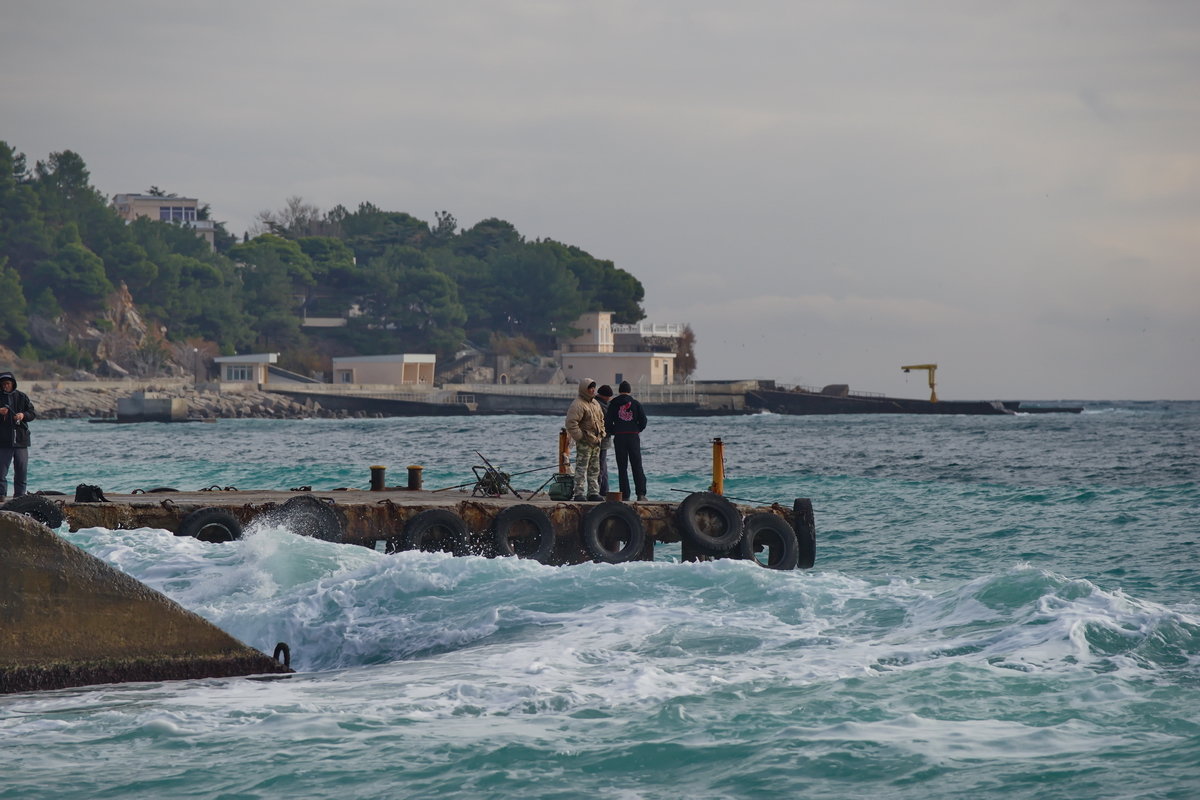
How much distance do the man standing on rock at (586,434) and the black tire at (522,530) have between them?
4.31 feet

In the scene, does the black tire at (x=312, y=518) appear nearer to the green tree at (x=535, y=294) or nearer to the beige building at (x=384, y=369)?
the beige building at (x=384, y=369)

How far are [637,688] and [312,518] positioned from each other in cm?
731

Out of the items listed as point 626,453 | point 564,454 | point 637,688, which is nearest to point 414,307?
point 564,454

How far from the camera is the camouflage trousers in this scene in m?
16.5

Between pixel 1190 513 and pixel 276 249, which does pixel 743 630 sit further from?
pixel 276 249

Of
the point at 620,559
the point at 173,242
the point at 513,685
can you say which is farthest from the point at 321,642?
the point at 173,242

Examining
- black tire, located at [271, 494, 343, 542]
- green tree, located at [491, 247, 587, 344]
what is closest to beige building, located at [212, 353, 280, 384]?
green tree, located at [491, 247, 587, 344]

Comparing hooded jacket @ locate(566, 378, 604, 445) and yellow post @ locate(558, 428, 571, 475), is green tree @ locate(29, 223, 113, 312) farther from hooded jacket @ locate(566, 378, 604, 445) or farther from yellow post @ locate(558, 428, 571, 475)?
hooded jacket @ locate(566, 378, 604, 445)

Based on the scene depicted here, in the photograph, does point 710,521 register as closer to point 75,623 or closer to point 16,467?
point 75,623

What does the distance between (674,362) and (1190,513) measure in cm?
11323

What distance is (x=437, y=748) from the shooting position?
7496 millimetres

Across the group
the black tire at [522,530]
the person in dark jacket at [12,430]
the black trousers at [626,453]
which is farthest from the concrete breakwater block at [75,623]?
the black trousers at [626,453]

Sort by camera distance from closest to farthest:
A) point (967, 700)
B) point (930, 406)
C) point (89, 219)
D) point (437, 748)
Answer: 1. point (437, 748)
2. point (967, 700)
3. point (930, 406)
4. point (89, 219)

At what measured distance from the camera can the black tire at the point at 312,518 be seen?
49.3 ft
